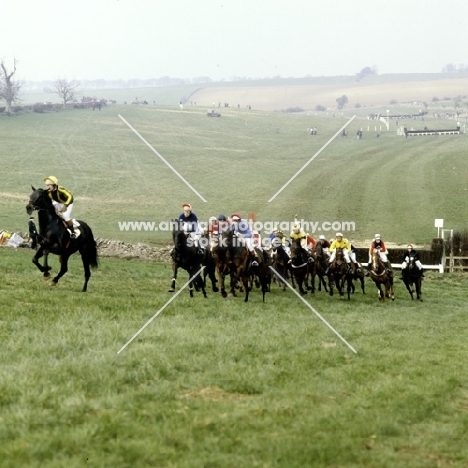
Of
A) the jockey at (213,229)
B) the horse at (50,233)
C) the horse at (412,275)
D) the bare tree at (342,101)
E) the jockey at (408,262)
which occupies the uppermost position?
the bare tree at (342,101)

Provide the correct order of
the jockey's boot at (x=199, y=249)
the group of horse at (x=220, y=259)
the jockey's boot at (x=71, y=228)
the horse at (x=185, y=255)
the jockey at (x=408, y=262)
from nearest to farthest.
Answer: the group of horse at (x=220, y=259), the jockey's boot at (x=71, y=228), the horse at (x=185, y=255), the jockey's boot at (x=199, y=249), the jockey at (x=408, y=262)

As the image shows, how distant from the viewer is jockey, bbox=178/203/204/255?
21.7 meters

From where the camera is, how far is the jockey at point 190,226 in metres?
21.7

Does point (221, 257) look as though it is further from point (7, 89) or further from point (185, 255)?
point (7, 89)

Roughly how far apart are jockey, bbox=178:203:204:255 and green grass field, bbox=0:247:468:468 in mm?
3858

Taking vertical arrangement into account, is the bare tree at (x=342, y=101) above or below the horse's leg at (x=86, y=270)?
above

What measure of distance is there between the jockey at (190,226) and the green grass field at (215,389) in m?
3.86

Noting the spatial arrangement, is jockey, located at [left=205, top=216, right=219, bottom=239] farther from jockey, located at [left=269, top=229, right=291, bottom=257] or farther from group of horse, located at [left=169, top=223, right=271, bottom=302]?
jockey, located at [left=269, top=229, right=291, bottom=257]

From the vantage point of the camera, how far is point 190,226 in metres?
21.7

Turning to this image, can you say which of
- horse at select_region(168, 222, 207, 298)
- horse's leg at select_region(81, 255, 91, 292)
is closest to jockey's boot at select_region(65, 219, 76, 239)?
horse's leg at select_region(81, 255, 91, 292)

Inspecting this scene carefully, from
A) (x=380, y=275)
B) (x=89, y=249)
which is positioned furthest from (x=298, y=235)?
(x=89, y=249)

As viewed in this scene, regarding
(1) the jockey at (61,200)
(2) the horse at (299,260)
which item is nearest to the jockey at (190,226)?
(1) the jockey at (61,200)

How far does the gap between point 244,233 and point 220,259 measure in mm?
1328

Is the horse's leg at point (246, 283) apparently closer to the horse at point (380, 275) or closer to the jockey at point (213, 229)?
the jockey at point (213, 229)
